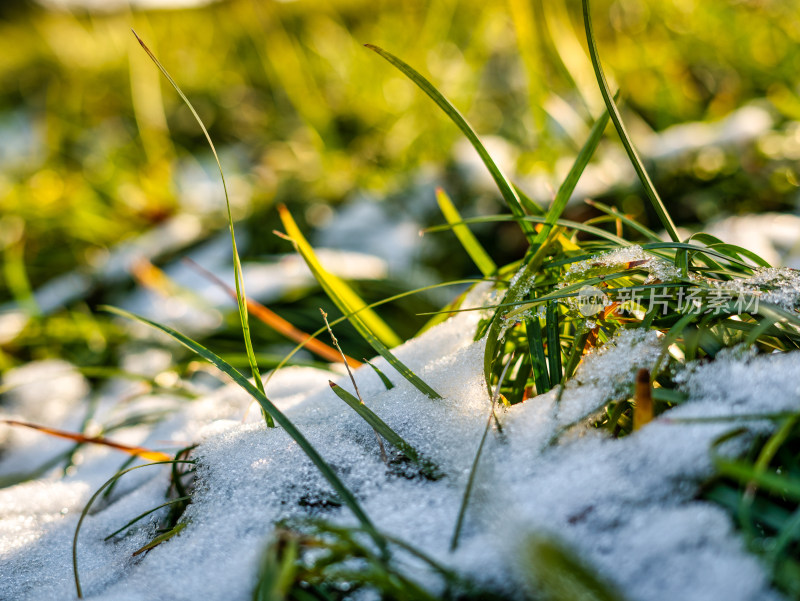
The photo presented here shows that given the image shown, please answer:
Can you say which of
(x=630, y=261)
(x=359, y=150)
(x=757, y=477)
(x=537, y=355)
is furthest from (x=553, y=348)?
(x=359, y=150)

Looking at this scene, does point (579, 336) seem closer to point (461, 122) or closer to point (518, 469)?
point (518, 469)

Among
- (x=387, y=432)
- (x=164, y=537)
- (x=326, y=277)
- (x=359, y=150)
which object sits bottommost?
(x=164, y=537)

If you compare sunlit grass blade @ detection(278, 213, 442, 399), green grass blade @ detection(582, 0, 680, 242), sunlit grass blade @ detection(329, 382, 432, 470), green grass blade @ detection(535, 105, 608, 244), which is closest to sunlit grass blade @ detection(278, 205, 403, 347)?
sunlit grass blade @ detection(278, 213, 442, 399)

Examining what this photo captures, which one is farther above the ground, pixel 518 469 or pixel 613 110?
pixel 613 110

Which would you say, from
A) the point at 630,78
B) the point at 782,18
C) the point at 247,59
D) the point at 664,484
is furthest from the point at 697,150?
the point at 247,59

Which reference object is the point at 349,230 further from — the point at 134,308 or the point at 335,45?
the point at 335,45

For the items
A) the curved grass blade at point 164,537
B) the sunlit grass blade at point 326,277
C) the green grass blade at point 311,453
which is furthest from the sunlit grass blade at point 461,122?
the curved grass blade at point 164,537

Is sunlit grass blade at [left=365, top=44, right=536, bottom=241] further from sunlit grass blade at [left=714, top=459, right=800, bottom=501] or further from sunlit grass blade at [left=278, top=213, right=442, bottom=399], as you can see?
sunlit grass blade at [left=714, top=459, right=800, bottom=501]
